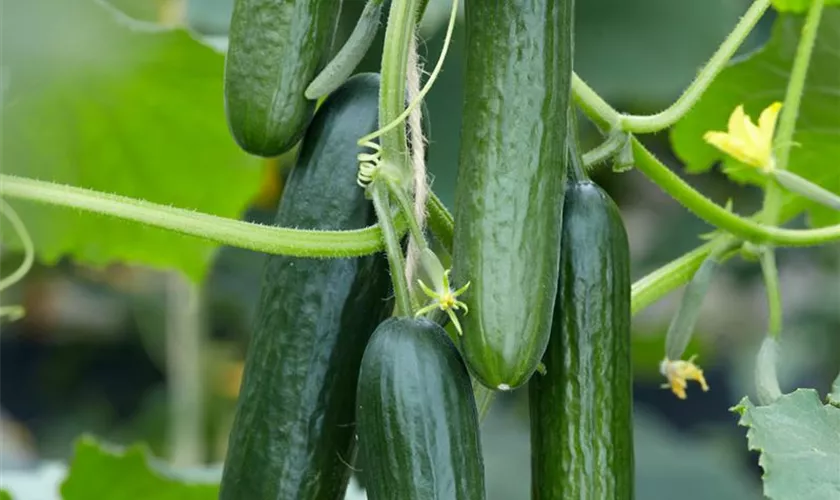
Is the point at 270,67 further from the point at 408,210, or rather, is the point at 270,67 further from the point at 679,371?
the point at 679,371

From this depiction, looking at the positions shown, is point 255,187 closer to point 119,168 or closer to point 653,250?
point 119,168

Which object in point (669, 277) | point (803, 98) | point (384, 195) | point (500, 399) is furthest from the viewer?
point (500, 399)

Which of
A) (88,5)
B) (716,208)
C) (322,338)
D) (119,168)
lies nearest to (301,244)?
(322,338)

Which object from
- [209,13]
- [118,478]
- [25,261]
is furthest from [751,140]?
[209,13]

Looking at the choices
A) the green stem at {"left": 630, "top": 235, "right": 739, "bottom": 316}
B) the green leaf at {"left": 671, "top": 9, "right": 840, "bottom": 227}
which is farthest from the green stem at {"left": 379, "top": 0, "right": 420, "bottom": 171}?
the green leaf at {"left": 671, "top": 9, "right": 840, "bottom": 227}

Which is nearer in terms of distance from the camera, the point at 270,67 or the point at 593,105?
the point at 270,67

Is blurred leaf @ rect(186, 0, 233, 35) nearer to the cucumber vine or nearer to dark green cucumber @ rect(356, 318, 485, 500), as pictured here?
the cucumber vine
